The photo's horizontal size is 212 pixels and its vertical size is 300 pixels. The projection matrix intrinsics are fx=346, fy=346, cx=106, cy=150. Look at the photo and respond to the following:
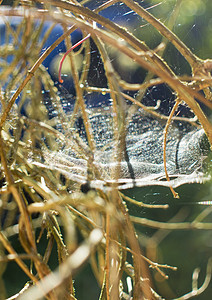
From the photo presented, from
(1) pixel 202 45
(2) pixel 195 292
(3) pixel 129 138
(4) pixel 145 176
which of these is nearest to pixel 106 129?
(3) pixel 129 138

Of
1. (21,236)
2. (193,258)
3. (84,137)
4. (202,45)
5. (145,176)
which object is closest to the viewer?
(21,236)

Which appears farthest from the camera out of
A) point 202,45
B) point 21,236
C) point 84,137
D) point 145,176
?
point 84,137

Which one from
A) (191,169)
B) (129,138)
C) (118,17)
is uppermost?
(118,17)

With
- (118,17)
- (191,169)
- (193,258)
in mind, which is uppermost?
(118,17)

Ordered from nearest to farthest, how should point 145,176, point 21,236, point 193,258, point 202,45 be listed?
point 21,236 < point 202,45 < point 145,176 < point 193,258

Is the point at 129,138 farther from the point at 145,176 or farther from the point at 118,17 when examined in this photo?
the point at 118,17

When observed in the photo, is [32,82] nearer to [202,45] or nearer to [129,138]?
[129,138]

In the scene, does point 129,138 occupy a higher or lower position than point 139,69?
lower

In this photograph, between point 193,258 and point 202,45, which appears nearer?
point 202,45

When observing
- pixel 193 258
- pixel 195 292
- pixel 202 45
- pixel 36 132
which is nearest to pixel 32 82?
pixel 36 132
